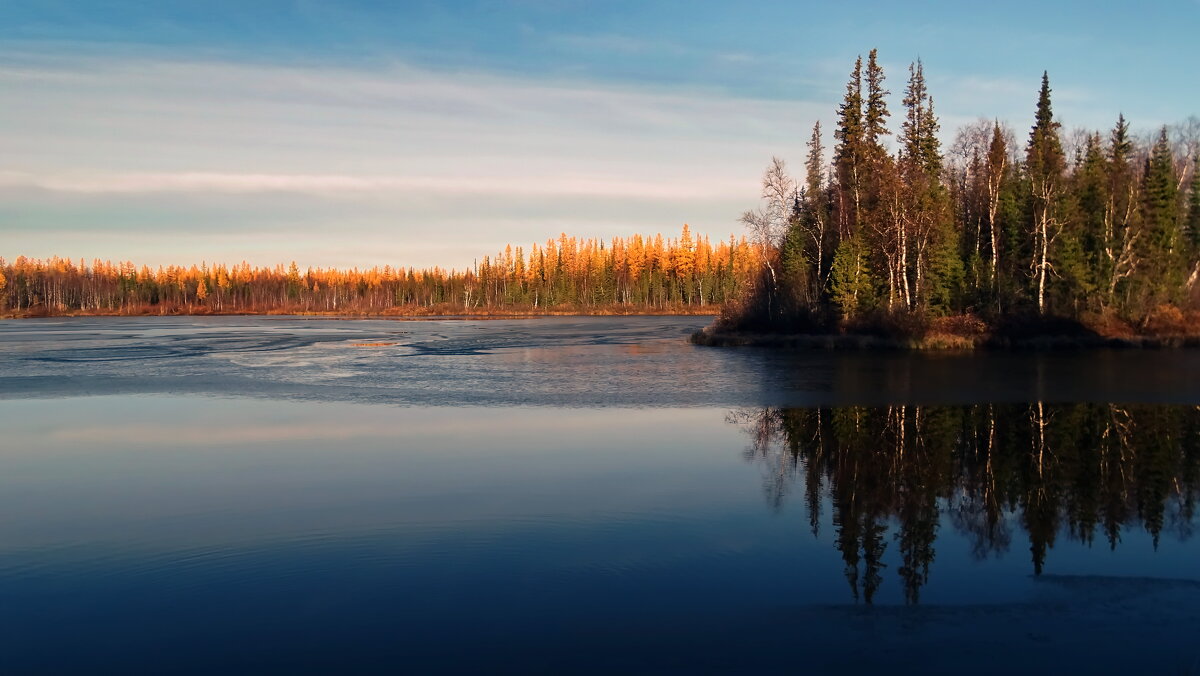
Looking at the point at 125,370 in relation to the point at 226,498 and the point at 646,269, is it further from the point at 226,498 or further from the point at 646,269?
the point at 646,269

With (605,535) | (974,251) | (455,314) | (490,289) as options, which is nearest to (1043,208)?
(974,251)

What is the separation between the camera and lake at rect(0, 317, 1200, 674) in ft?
25.1

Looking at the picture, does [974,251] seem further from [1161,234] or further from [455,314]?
[455,314]

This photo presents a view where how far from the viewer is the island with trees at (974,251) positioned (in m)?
45.2

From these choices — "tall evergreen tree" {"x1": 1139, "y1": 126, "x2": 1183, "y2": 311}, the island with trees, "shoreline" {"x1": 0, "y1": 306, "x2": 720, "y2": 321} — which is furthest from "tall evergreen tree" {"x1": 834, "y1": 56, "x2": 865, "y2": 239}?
"shoreline" {"x1": 0, "y1": 306, "x2": 720, "y2": 321}

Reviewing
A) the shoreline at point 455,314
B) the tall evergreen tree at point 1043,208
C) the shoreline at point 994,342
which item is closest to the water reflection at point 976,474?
the shoreline at point 994,342

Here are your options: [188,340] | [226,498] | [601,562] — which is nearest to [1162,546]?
[601,562]

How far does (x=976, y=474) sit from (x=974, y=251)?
40.7 metres

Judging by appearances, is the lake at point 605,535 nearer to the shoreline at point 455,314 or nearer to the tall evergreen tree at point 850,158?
the tall evergreen tree at point 850,158

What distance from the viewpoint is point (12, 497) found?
13375 mm

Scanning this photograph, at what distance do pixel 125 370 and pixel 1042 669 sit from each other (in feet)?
119

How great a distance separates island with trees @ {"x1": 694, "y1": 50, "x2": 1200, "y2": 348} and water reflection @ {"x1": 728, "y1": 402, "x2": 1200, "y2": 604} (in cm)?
2455

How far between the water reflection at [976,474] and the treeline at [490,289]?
339ft

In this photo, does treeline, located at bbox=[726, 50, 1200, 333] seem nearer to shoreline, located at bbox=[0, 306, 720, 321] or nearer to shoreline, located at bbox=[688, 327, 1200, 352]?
shoreline, located at bbox=[688, 327, 1200, 352]
